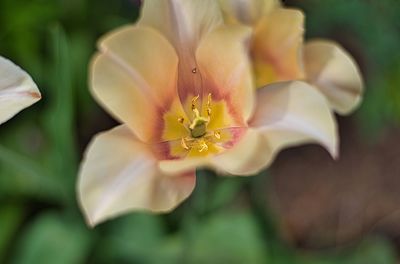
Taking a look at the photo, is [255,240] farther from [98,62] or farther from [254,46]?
[98,62]

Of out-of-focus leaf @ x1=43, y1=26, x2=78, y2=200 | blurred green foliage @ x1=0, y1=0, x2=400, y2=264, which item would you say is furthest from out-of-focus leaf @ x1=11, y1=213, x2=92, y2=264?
out-of-focus leaf @ x1=43, y1=26, x2=78, y2=200

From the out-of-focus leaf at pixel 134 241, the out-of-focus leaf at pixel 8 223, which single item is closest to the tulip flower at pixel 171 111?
the out-of-focus leaf at pixel 134 241

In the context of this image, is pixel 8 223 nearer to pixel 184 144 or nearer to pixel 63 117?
pixel 63 117

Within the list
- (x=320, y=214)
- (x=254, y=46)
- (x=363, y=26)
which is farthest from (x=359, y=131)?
(x=254, y=46)

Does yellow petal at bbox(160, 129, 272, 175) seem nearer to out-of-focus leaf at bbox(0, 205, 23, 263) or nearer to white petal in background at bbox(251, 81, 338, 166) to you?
white petal in background at bbox(251, 81, 338, 166)

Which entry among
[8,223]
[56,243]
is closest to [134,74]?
[56,243]

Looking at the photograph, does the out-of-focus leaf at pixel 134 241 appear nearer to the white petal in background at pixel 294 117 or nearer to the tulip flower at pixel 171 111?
the tulip flower at pixel 171 111
